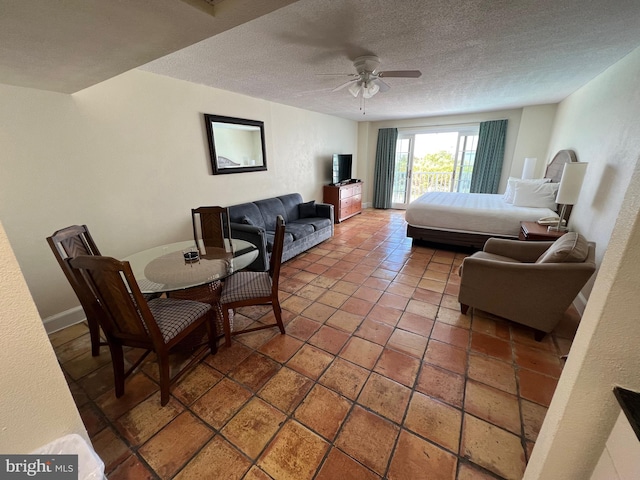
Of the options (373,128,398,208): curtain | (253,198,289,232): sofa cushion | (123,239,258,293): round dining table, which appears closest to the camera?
(123,239,258,293): round dining table

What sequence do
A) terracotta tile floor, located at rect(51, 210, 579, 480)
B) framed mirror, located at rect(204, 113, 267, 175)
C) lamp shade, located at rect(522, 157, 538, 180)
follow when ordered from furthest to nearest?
lamp shade, located at rect(522, 157, 538, 180) → framed mirror, located at rect(204, 113, 267, 175) → terracotta tile floor, located at rect(51, 210, 579, 480)

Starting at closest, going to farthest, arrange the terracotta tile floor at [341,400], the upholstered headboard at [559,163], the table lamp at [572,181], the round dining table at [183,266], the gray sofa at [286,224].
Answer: the terracotta tile floor at [341,400], the round dining table at [183,266], the table lamp at [572,181], the gray sofa at [286,224], the upholstered headboard at [559,163]

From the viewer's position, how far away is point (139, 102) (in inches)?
98.3

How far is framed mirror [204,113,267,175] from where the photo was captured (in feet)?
10.5

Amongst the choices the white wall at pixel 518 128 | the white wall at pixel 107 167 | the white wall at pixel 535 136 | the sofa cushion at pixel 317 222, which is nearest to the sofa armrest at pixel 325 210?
the sofa cushion at pixel 317 222

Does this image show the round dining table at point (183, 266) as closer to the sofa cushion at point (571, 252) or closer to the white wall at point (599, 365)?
the white wall at point (599, 365)

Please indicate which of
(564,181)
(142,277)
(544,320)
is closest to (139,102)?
(142,277)

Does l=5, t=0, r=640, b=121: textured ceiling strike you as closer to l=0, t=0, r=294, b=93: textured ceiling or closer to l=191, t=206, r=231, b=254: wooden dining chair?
l=0, t=0, r=294, b=93: textured ceiling

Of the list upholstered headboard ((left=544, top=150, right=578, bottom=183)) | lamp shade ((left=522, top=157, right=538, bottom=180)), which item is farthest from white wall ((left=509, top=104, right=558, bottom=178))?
upholstered headboard ((left=544, top=150, right=578, bottom=183))

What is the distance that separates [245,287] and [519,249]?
2655 millimetres

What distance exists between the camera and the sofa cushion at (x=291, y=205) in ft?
14.0

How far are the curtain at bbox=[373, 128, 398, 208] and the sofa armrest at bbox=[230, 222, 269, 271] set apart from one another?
4671 mm

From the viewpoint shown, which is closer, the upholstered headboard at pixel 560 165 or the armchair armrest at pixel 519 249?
the armchair armrest at pixel 519 249

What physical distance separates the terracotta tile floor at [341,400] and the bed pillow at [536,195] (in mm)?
1936
